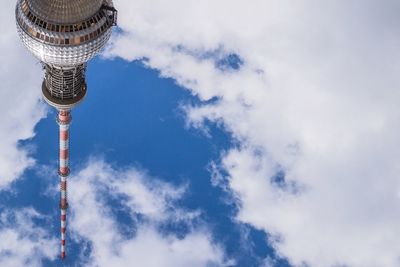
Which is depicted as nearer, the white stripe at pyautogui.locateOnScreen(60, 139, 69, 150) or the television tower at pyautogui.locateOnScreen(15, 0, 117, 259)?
the television tower at pyautogui.locateOnScreen(15, 0, 117, 259)

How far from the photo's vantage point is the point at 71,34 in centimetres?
9600

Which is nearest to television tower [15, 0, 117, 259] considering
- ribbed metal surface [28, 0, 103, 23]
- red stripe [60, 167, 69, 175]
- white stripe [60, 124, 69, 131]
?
ribbed metal surface [28, 0, 103, 23]

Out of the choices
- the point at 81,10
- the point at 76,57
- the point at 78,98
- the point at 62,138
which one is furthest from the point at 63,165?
the point at 81,10

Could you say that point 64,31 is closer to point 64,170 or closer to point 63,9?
point 63,9

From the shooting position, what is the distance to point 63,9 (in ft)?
308

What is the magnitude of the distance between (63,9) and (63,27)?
2791mm

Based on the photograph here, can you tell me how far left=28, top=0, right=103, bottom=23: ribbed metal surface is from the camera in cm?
9362

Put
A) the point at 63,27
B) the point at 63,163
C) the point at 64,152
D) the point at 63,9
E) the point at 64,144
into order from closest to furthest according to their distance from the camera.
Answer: the point at 63,9 < the point at 63,27 < the point at 64,144 < the point at 64,152 < the point at 63,163

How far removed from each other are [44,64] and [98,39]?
34.6 ft

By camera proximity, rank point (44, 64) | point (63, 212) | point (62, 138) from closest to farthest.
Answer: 1. point (44, 64)
2. point (62, 138)
3. point (63, 212)

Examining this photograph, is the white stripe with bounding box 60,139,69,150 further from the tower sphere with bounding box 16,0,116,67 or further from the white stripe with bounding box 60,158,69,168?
the tower sphere with bounding box 16,0,116,67

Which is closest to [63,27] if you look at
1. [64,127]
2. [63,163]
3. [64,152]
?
[64,127]

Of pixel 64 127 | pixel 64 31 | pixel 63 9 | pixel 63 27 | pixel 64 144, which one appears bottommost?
pixel 64 31

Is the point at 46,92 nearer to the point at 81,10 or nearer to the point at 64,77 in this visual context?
the point at 64,77
